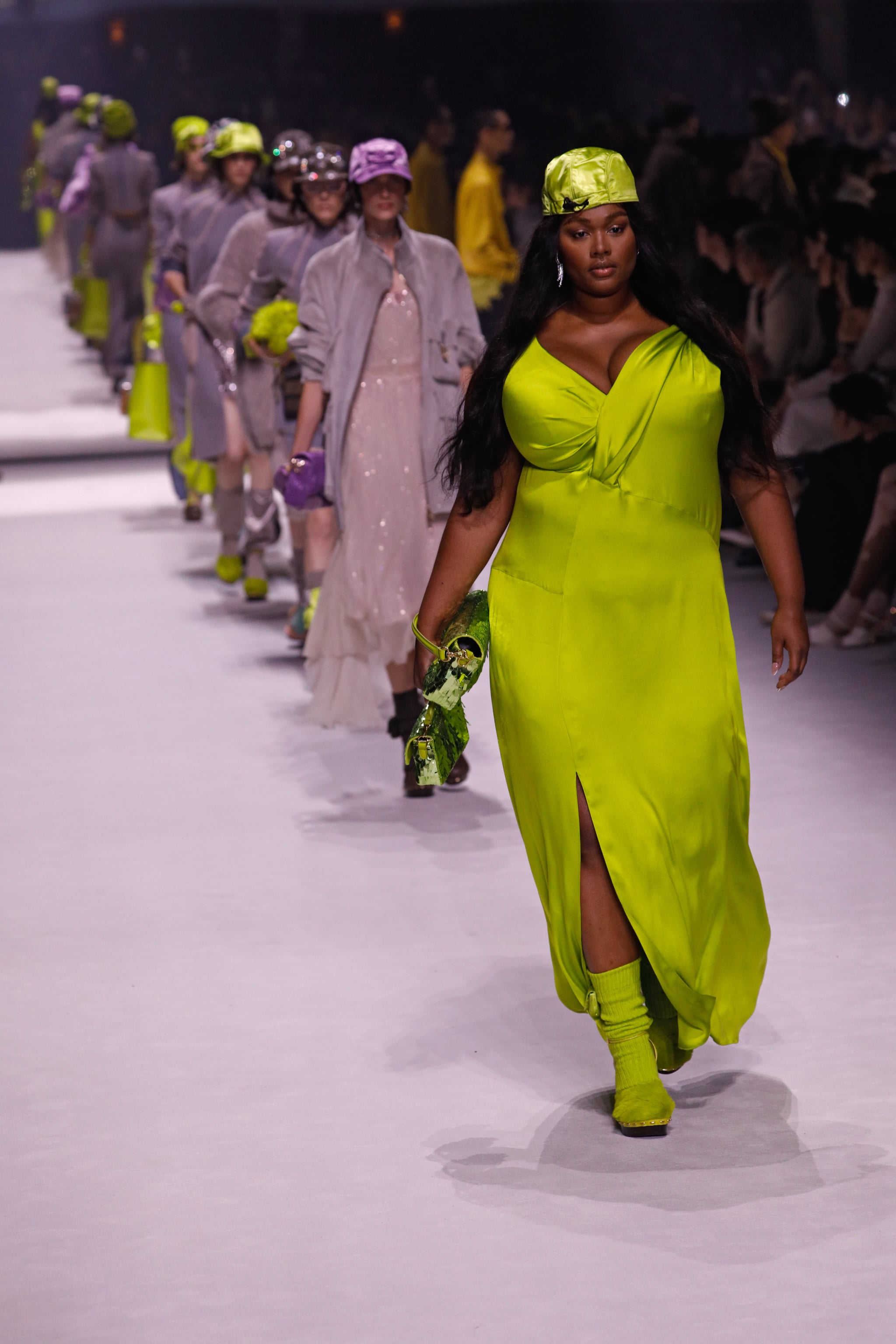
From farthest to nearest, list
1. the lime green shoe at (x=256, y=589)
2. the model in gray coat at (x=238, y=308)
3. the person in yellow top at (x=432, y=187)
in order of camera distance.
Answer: the person in yellow top at (x=432, y=187) → the lime green shoe at (x=256, y=589) → the model in gray coat at (x=238, y=308)

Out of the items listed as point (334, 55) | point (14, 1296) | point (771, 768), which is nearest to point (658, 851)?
point (14, 1296)

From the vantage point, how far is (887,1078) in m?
3.85

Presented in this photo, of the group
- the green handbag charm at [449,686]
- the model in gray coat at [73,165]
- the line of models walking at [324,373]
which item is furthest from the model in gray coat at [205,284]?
the model in gray coat at [73,165]

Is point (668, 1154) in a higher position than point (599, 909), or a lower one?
lower

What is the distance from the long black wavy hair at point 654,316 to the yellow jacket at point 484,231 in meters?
9.50

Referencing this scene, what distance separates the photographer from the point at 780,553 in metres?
3.61

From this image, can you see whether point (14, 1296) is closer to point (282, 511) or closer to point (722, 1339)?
point (722, 1339)

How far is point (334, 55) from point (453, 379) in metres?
15.0

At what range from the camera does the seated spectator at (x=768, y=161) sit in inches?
439

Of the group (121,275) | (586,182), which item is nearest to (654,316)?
(586,182)

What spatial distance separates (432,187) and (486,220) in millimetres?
2394

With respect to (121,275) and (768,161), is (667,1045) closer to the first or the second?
(768,161)

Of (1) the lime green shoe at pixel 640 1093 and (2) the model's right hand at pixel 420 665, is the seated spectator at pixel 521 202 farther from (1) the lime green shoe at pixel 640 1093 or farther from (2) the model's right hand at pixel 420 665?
(1) the lime green shoe at pixel 640 1093

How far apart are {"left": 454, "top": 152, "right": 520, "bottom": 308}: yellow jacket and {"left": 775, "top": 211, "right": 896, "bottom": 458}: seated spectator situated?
4.82 m
